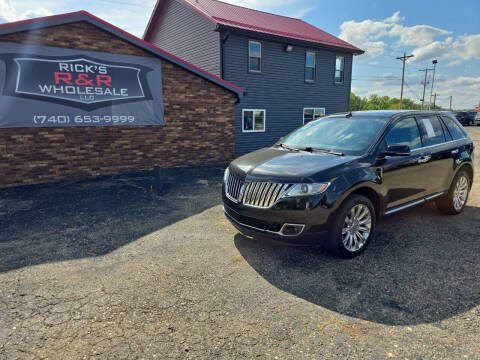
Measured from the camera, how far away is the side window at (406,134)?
434cm

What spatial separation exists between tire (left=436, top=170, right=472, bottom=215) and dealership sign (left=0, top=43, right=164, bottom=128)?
8093 mm

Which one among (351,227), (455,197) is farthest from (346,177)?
(455,197)

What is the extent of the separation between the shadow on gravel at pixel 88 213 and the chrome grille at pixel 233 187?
61.4 inches

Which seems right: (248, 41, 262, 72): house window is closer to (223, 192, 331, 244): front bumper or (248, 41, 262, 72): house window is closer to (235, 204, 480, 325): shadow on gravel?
(235, 204, 480, 325): shadow on gravel

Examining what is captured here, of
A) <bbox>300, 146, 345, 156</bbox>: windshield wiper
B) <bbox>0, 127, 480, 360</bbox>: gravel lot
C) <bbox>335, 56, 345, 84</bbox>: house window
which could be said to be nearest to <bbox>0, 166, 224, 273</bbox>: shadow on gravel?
<bbox>0, 127, 480, 360</bbox>: gravel lot

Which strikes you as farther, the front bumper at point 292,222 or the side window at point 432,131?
the side window at point 432,131

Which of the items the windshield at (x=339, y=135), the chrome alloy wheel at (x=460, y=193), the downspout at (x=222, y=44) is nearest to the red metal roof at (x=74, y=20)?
the downspout at (x=222, y=44)

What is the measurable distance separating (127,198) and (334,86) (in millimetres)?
15837

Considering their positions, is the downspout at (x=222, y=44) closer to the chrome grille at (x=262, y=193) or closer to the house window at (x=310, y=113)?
the house window at (x=310, y=113)

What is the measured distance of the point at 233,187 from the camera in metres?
4.15

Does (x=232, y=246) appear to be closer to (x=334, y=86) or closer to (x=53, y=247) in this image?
(x=53, y=247)

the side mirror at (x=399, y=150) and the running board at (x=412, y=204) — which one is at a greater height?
the side mirror at (x=399, y=150)

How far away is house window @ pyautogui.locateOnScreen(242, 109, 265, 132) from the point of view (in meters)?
15.2

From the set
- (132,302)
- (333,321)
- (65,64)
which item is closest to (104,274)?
(132,302)
